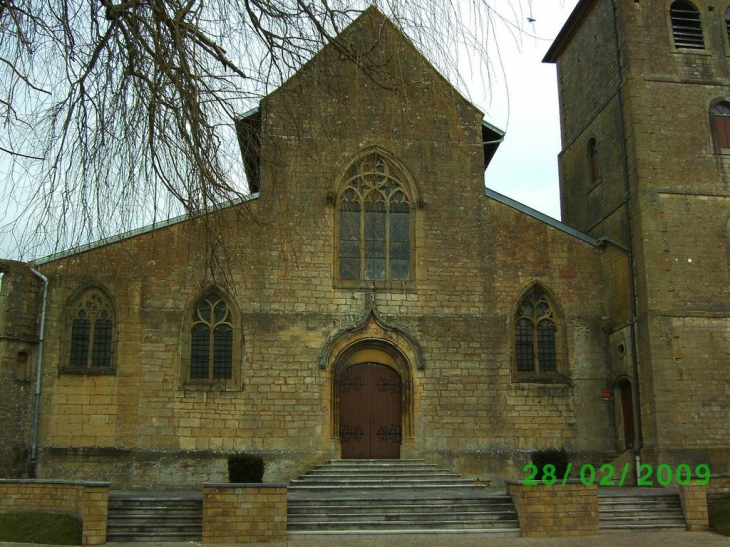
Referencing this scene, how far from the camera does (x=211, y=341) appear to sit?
1750 centimetres

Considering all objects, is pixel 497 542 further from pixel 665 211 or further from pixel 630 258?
pixel 665 211

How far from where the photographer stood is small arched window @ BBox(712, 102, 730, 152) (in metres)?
18.8

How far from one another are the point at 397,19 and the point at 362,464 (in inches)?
470

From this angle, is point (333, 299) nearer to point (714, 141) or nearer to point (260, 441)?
point (260, 441)

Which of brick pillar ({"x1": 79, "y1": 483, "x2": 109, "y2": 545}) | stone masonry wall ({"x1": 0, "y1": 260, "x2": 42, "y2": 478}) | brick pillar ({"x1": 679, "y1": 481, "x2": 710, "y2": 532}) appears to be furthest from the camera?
stone masonry wall ({"x1": 0, "y1": 260, "x2": 42, "y2": 478})

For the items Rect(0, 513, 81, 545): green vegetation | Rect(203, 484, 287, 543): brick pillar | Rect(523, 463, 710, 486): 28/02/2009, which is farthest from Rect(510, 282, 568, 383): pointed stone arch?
Rect(0, 513, 81, 545): green vegetation

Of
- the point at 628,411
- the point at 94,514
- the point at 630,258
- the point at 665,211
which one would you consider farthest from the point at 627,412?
the point at 94,514

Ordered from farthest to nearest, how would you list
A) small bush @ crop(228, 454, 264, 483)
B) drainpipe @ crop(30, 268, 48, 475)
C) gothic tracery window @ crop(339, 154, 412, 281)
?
gothic tracery window @ crop(339, 154, 412, 281), drainpipe @ crop(30, 268, 48, 475), small bush @ crop(228, 454, 264, 483)

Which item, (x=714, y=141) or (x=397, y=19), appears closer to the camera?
(x=397, y=19)

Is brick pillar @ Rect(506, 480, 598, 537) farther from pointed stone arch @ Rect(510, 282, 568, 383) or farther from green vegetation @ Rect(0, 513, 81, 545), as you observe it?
green vegetation @ Rect(0, 513, 81, 545)

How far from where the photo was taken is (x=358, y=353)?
58.9 feet

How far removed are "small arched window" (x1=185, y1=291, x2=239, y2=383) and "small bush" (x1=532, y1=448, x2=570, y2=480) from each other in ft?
21.3

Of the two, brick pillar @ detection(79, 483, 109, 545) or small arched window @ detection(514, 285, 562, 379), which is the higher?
small arched window @ detection(514, 285, 562, 379)

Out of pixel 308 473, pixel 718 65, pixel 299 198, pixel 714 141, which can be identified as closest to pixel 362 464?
pixel 308 473
